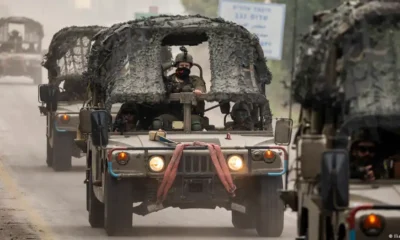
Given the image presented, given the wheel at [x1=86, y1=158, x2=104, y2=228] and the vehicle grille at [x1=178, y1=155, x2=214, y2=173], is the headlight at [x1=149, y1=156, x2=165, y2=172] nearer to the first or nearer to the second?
the vehicle grille at [x1=178, y1=155, x2=214, y2=173]

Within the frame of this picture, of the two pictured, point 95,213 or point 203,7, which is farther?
point 203,7

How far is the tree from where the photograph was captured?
5562 centimetres

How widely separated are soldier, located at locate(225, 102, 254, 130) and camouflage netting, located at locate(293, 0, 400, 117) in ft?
25.0

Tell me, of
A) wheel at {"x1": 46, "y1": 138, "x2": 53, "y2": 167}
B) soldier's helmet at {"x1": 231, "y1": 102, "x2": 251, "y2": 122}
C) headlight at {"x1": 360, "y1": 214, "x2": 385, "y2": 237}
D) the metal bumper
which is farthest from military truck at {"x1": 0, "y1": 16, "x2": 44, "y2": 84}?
headlight at {"x1": 360, "y1": 214, "x2": 385, "y2": 237}

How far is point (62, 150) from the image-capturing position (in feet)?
93.8

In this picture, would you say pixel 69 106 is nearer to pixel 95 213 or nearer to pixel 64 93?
pixel 64 93

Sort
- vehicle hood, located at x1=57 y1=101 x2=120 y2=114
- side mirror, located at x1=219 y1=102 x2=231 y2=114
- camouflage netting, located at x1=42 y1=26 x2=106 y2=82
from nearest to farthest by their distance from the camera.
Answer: side mirror, located at x1=219 y1=102 x2=231 y2=114 → vehicle hood, located at x1=57 y1=101 x2=120 y2=114 → camouflage netting, located at x1=42 y1=26 x2=106 y2=82

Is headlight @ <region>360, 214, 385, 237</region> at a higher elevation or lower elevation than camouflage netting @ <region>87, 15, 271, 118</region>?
lower

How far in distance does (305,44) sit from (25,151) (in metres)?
22.9

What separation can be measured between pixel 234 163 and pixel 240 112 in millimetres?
1757

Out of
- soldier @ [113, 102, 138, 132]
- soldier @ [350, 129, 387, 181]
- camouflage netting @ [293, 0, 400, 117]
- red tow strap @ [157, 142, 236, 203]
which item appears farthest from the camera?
soldier @ [113, 102, 138, 132]

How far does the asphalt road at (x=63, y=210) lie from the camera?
1888 centimetres

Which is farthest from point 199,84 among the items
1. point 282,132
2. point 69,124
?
point 69,124

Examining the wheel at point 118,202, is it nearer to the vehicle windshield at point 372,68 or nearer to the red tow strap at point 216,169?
the red tow strap at point 216,169
